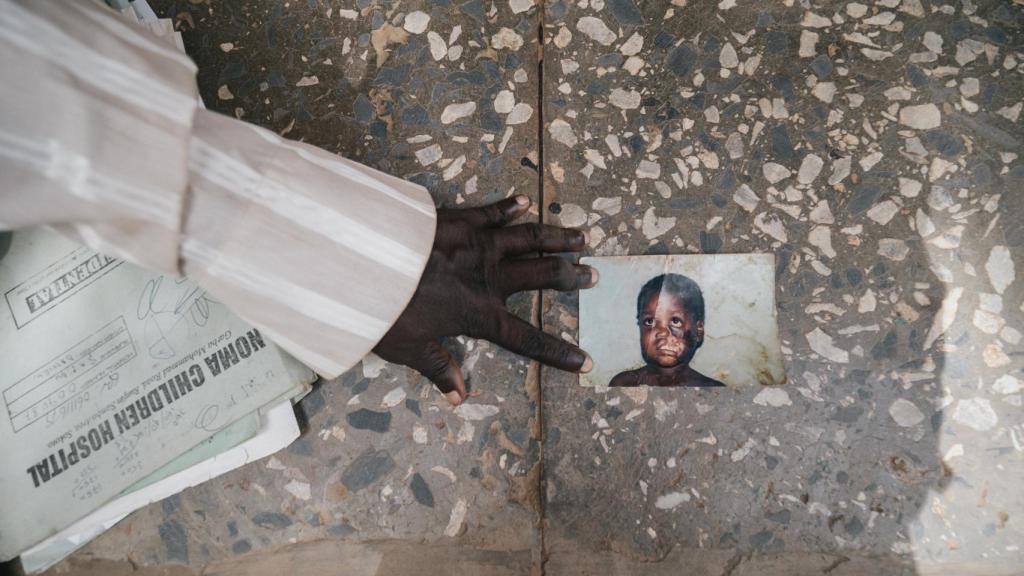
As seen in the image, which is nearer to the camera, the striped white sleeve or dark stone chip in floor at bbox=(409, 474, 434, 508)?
the striped white sleeve

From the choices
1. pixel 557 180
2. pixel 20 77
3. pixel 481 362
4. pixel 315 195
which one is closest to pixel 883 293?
pixel 557 180

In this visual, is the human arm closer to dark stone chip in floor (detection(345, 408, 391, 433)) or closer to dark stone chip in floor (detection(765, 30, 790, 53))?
dark stone chip in floor (detection(345, 408, 391, 433))

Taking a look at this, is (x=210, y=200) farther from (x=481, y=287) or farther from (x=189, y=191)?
(x=481, y=287)

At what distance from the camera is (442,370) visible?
0.97 m

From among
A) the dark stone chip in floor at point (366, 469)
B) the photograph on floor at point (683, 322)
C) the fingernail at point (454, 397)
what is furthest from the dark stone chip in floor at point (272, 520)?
the photograph on floor at point (683, 322)

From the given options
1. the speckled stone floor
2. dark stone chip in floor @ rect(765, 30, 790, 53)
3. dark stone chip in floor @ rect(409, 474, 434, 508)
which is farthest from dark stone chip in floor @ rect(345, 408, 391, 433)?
dark stone chip in floor @ rect(765, 30, 790, 53)

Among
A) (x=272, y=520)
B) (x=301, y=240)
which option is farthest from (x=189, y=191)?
(x=272, y=520)

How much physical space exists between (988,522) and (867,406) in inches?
10.0

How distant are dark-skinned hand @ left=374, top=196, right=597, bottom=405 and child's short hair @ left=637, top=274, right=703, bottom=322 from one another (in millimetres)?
95

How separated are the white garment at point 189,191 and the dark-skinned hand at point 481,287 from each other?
0.24 ft

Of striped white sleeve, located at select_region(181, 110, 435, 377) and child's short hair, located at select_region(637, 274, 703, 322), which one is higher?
striped white sleeve, located at select_region(181, 110, 435, 377)

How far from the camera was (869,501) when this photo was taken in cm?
98

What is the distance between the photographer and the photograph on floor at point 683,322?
1.02 metres

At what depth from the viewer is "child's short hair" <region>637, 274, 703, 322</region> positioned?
1.03 meters
